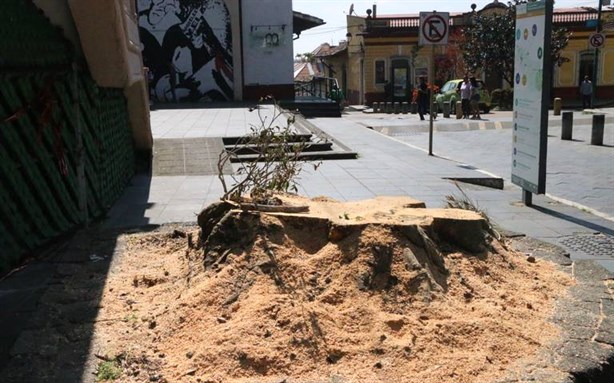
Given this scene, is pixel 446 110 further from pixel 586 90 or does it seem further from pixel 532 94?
pixel 532 94

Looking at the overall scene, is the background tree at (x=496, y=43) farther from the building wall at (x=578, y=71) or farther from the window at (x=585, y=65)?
the window at (x=585, y=65)

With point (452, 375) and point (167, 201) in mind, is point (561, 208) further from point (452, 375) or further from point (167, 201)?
point (452, 375)

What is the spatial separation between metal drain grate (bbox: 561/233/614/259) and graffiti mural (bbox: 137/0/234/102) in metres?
21.8

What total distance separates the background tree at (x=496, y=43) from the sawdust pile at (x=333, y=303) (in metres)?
34.1

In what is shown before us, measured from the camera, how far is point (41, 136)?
6.38 m

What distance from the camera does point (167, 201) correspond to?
887 centimetres

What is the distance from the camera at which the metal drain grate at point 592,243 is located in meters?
6.41

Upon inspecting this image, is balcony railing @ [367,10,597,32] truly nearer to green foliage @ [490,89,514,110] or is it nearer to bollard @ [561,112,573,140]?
green foliage @ [490,89,514,110]

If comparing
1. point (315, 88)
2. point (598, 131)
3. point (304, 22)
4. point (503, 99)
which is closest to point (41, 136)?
point (598, 131)

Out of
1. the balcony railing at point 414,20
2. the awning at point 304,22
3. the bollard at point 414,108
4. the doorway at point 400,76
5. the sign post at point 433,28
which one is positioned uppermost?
the balcony railing at point 414,20

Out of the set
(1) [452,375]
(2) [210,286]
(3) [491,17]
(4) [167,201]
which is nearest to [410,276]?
(1) [452,375]

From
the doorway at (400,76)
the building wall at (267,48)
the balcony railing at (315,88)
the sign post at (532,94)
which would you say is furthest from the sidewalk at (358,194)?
the doorway at (400,76)

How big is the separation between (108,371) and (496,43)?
121 feet

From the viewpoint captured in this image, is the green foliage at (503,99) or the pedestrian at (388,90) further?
the pedestrian at (388,90)
